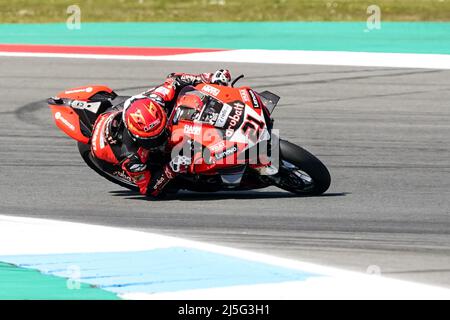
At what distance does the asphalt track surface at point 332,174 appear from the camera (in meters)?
8.61

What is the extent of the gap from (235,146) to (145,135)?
2.64 ft

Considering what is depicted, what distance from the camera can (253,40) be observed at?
21.1m

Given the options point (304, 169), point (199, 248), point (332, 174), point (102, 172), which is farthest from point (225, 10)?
point (199, 248)

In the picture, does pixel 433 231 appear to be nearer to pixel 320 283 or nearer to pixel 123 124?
pixel 320 283

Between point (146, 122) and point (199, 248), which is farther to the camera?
Answer: point (146, 122)

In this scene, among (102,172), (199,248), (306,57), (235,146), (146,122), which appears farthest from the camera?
(306,57)

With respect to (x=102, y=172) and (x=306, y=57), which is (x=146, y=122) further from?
(x=306, y=57)

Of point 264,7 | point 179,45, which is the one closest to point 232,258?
point 179,45

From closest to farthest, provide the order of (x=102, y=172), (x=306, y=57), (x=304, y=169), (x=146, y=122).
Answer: (x=146, y=122), (x=304, y=169), (x=102, y=172), (x=306, y=57)

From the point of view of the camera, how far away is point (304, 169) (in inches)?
390

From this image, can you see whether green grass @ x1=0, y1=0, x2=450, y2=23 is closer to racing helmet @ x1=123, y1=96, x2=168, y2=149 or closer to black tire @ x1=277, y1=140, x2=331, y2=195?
black tire @ x1=277, y1=140, x2=331, y2=195

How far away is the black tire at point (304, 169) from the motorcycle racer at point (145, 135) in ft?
2.83

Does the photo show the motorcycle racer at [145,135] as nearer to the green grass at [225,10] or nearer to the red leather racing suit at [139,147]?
the red leather racing suit at [139,147]

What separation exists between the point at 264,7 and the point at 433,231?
16.3m
